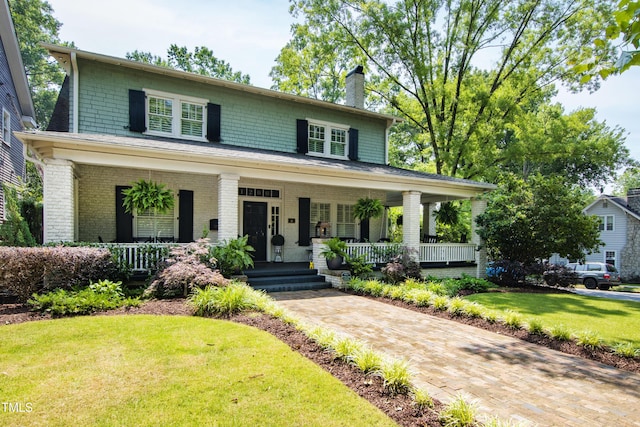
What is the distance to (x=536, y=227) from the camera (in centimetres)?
1234

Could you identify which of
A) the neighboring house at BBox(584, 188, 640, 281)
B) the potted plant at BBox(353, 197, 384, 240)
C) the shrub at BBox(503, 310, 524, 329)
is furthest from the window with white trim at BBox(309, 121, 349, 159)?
the neighboring house at BBox(584, 188, 640, 281)

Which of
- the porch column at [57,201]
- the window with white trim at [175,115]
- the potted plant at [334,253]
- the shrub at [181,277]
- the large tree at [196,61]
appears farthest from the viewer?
the large tree at [196,61]

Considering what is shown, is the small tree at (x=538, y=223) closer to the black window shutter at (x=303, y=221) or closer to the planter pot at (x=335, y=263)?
the planter pot at (x=335, y=263)

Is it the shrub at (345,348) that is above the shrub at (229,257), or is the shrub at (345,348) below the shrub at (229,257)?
below

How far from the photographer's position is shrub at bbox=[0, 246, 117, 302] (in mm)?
6387

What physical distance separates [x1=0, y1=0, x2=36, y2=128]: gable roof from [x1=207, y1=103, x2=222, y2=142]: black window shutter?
7271 mm

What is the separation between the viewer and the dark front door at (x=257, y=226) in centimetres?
1247

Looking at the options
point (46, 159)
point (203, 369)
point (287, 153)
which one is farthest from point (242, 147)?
point (203, 369)

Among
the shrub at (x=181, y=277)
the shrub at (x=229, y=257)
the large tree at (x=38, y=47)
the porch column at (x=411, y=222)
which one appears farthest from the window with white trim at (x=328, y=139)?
the large tree at (x=38, y=47)

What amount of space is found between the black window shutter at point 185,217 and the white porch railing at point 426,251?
514 centimetres

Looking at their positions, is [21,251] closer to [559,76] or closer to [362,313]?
[362,313]

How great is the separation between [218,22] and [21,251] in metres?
8.14

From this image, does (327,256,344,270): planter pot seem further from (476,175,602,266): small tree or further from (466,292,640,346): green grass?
(476,175,602,266): small tree

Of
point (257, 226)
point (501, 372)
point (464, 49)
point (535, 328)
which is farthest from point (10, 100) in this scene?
point (464, 49)
